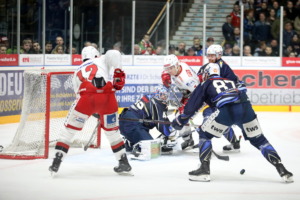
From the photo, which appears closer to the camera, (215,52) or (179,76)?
(215,52)

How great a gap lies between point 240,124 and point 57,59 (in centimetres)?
676

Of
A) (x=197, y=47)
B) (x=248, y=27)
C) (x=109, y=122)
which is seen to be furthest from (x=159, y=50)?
(x=109, y=122)

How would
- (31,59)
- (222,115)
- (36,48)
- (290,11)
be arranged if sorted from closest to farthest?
(222,115) → (31,59) → (36,48) → (290,11)

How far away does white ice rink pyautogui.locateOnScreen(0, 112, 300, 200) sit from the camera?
18.5 ft

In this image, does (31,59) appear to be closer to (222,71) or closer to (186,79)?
(186,79)

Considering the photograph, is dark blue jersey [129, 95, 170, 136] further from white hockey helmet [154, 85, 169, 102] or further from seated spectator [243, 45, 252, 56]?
seated spectator [243, 45, 252, 56]

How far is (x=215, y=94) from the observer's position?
241 inches

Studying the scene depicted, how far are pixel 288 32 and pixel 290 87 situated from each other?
3.61 ft

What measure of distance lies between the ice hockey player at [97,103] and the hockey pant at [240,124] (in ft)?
2.84

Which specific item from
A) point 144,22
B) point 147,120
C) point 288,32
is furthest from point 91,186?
point 288,32

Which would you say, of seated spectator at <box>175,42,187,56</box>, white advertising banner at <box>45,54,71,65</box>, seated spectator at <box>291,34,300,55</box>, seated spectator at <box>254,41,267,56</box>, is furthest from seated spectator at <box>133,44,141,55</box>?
seated spectator at <box>291,34,300,55</box>

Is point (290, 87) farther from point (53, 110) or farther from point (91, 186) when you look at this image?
point (91, 186)

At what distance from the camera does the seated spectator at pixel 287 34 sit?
43.5ft

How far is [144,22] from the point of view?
1280cm
